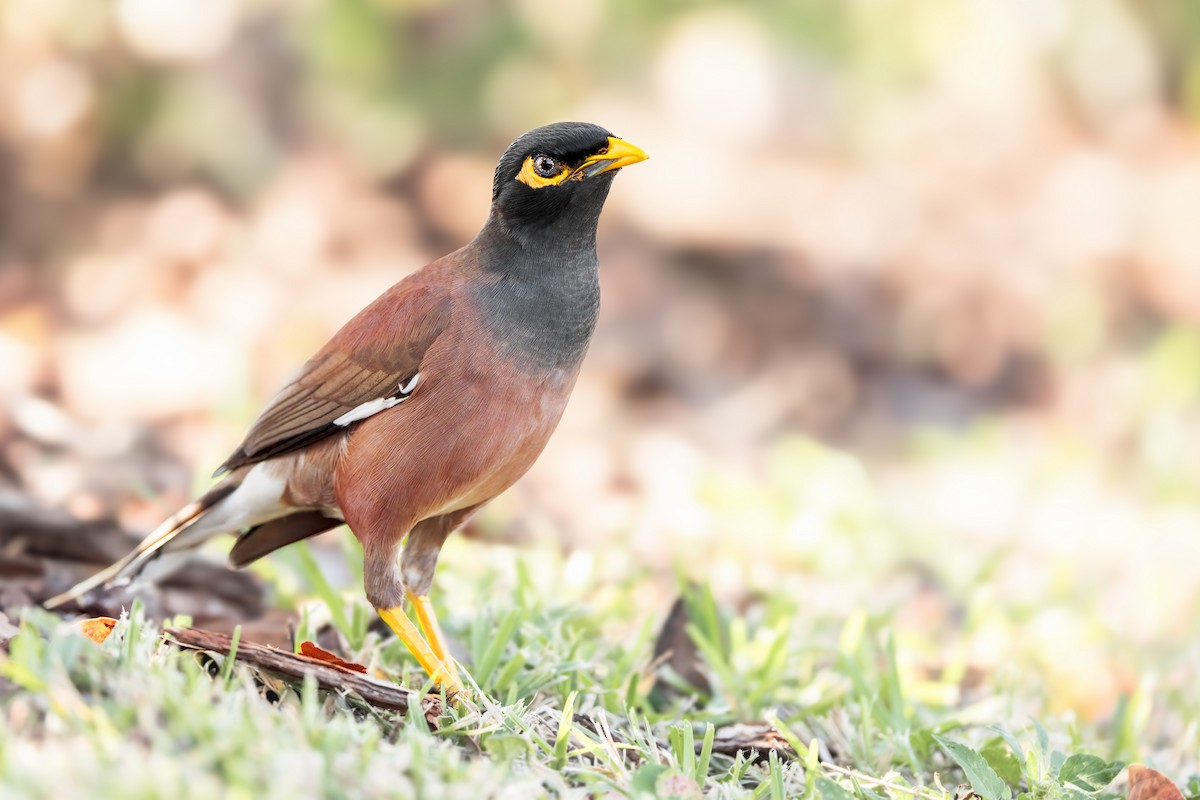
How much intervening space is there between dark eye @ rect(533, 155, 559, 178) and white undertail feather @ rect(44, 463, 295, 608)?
51.0 inches

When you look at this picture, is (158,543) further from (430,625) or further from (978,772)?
(978,772)

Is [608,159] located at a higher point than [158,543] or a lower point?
higher

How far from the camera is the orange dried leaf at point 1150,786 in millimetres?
3158

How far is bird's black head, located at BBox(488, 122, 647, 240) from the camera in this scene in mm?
4070

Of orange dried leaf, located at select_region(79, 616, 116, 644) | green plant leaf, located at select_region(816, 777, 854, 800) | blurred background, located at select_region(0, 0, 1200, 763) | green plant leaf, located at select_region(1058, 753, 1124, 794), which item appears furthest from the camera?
blurred background, located at select_region(0, 0, 1200, 763)

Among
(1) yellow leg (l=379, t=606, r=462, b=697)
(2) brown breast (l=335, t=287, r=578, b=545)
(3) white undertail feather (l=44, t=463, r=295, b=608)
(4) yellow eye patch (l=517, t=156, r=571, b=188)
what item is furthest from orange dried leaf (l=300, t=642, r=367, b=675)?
(4) yellow eye patch (l=517, t=156, r=571, b=188)

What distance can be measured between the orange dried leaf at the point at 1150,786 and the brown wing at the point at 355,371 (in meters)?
2.25

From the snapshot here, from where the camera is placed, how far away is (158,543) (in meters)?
4.18

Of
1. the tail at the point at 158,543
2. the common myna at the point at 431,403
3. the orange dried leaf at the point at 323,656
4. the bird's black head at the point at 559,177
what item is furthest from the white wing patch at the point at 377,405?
the orange dried leaf at the point at 323,656

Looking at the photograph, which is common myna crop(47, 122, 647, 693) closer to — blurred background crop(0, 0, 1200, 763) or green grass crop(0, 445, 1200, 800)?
green grass crop(0, 445, 1200, 800)

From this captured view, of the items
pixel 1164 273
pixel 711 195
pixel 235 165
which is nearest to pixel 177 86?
pixel 235 165

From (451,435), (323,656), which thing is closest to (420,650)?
(323,656)

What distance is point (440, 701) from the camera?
3.29 meters

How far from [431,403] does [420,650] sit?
720 millimetres
